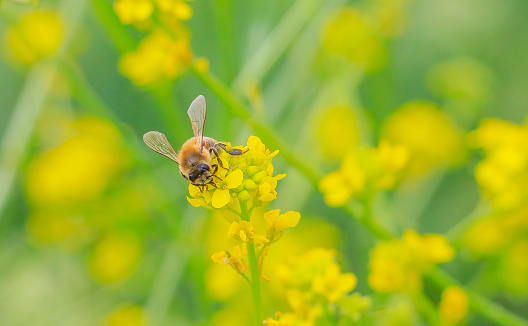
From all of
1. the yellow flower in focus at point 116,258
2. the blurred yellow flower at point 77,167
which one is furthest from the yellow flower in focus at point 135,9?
the yellow flower in focus at point 116,258

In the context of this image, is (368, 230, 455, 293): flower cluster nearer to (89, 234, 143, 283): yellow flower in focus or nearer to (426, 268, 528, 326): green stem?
(426, 268, 528, 326): green stem

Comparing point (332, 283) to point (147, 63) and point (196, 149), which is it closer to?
point (196, 149)

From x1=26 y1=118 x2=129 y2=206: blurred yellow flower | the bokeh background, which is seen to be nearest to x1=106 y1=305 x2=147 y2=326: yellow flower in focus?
the bokeh background

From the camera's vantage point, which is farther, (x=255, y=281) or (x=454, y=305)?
(x=454, y=305)

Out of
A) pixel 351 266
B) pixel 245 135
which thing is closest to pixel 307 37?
pixel 245 135

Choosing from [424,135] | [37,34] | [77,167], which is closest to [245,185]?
[424,135]

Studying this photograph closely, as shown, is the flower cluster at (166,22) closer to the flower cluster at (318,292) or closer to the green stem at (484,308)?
the flower cluster at (318,292)
